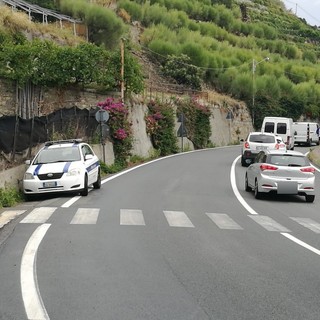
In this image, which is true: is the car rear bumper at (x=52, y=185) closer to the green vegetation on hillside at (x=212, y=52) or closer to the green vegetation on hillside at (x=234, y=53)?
the green vegetation on hillside at (x=212, y=52)

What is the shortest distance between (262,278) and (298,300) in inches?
39.7

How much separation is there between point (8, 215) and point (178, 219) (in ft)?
12.8

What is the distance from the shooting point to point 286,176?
17516 mm

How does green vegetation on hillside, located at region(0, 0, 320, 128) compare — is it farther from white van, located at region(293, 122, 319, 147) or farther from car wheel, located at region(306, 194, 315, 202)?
car wheel, located at region(306, 194, 315, 202)

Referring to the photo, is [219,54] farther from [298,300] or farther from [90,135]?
[298,300]

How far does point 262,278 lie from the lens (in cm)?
736

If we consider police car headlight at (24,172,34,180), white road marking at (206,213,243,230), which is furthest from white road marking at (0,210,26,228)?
white road marking at (206,213,243,230)

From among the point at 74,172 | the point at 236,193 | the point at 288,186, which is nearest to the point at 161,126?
the point at 236,193

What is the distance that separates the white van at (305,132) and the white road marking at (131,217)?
39309mm

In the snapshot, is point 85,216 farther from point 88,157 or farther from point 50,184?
point 88,157

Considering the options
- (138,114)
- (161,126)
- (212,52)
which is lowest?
(161,126)

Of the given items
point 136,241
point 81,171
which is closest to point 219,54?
point 81,171

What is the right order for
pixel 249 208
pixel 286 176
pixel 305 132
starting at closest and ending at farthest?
pixel 249 208 < pixel 286 176 < pixel 305 132

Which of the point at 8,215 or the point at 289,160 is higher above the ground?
the point at 289,160
